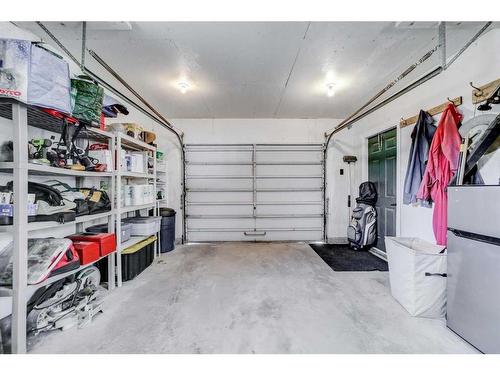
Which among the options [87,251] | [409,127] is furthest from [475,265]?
[87,251]

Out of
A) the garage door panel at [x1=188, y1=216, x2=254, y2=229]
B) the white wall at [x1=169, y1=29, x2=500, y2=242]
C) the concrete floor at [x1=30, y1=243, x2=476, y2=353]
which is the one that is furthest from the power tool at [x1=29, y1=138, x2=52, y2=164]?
the garage door panel at [x1=188, y1=216, x2=254, y2=229]

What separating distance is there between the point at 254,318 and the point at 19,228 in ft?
6.25

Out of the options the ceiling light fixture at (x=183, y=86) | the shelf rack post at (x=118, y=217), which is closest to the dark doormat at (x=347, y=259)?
the shelf rack post at (x=118, y=217)

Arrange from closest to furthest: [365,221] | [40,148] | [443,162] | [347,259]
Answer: [40,148]
[443,162]
[347,259]
[365,221]

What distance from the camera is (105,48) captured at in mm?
2217

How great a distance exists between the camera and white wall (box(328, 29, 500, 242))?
204 centimetres

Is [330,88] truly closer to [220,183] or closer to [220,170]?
[220,170]

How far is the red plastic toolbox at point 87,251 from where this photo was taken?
6.27 ft

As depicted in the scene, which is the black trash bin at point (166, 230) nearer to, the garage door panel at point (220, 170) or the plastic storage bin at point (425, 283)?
the garage door panel at point (220, 170)

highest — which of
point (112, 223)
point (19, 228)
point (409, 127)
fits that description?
point (409, 127)

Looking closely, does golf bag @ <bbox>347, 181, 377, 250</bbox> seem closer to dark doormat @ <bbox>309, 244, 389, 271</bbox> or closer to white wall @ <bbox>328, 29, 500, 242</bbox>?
dark doormat @ <bbox>309, 244, 389, 271</bbox>

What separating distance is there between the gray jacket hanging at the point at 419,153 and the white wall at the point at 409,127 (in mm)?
227

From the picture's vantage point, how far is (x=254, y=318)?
1934 millimetres
